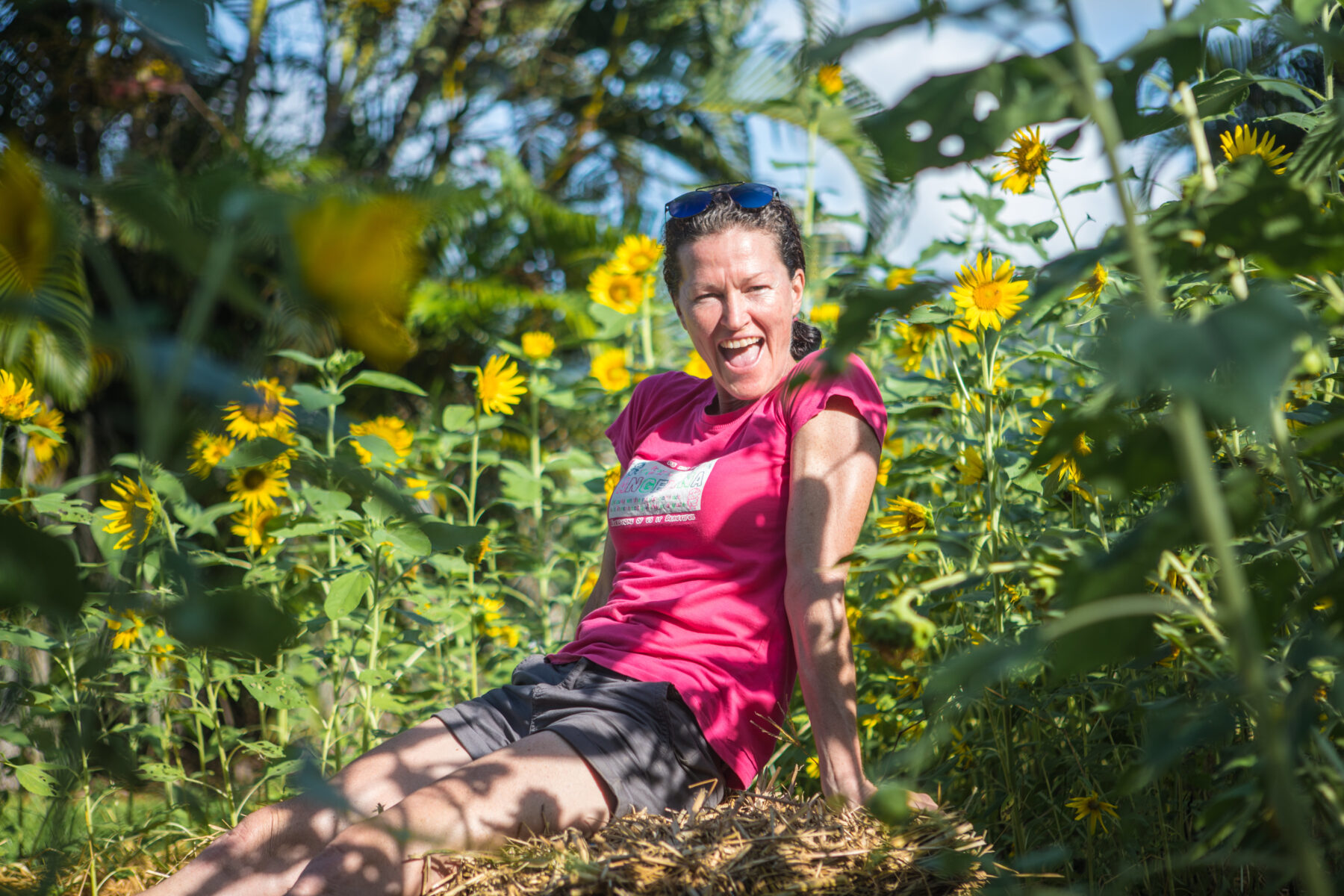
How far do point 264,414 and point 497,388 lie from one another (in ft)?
6.69

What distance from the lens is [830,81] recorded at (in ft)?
9.75

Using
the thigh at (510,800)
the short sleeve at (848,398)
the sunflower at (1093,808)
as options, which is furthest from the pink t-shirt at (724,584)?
the sunflower at (1093,808)

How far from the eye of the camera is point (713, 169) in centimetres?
880

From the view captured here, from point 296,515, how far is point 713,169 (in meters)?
7.22

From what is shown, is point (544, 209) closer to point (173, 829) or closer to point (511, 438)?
point (511, 438)

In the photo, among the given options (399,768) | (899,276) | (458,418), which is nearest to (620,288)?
(458,418)

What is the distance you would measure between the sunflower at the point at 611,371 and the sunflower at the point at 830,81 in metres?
1.04

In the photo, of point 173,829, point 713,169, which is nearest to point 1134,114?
point 173,829

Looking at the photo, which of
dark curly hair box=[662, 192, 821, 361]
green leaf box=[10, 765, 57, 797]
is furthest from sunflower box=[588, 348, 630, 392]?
green leaf box=[10, 765, 57, 797]

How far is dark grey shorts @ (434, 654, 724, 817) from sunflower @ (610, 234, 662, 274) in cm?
152

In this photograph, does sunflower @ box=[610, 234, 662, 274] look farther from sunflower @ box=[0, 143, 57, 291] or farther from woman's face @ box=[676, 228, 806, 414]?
sunflower @ box=[0, 143, 57, 291]

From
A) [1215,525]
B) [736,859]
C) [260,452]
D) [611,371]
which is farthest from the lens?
[611,371]

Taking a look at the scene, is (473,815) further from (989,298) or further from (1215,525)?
(989,298)

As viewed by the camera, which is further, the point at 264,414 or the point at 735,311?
the point at 735,311
